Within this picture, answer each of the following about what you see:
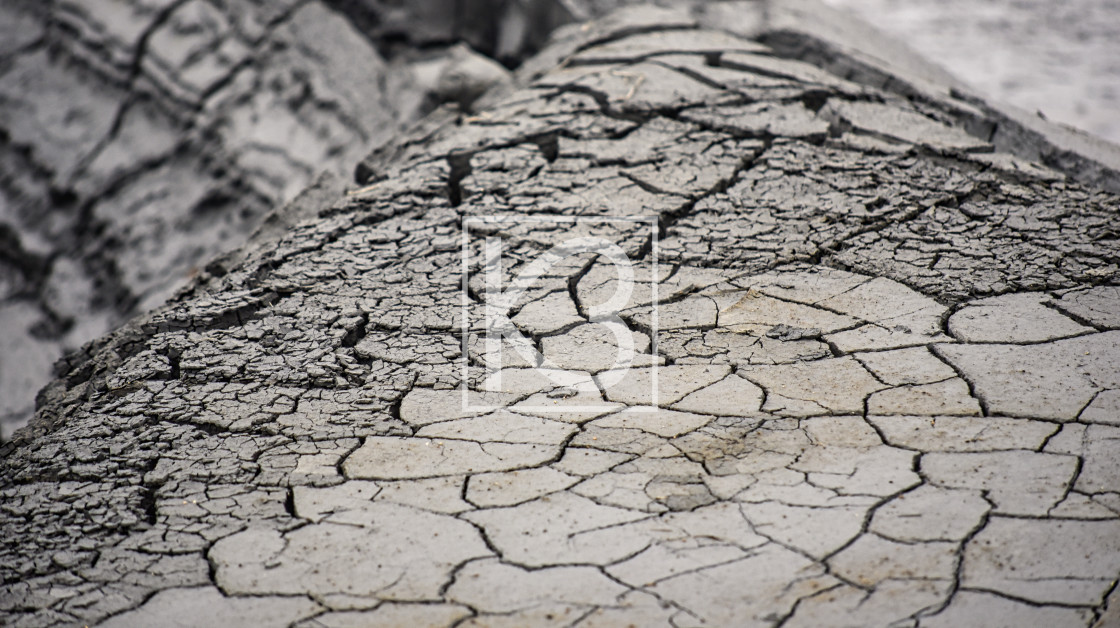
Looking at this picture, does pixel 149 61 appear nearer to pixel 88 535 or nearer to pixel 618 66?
pixel 618 66

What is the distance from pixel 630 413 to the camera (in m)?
1.96

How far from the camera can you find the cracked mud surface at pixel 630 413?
1.49m

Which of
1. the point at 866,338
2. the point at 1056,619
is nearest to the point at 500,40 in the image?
the point at 866,338

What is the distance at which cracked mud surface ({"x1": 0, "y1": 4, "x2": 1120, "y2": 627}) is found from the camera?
149 centimetres

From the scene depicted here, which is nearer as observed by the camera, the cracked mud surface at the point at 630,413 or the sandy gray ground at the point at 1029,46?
the cracked mud surface at the point at 630,413

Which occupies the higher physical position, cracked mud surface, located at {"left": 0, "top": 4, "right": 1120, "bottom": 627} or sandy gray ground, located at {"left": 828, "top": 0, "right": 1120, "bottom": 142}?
sandy gray ground, located at {"left": 828, "top": 0, "right": 1120, "bottom": 142}

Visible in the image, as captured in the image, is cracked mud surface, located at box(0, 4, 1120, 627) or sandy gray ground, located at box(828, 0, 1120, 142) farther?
sandy gray ground, located at box(828, 0, 1120, 142)

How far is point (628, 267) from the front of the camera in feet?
8.36

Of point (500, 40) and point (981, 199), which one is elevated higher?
point (500, 40)

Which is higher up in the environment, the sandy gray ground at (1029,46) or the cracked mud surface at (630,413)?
the sandy gray ground at (1029,46)

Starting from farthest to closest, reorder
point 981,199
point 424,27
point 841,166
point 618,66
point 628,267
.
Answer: point 424,27 < point 618,66 < point 841,166 < point 981,199 < point 628,267

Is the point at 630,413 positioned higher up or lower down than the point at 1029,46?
lower down

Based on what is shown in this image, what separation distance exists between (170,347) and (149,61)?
334 cm

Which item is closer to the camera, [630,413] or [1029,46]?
[630,413]
